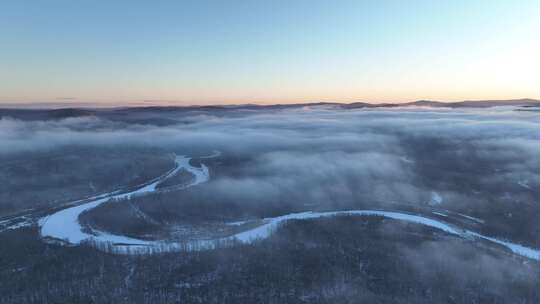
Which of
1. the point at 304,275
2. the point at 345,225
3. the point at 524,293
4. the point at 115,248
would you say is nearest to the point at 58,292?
the point at 115,248

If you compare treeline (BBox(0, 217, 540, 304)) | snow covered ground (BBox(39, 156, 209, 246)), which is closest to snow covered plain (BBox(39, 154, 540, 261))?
snow covered ground (BBox(39, 156, 209, 246))

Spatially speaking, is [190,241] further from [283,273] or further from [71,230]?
[71,230]

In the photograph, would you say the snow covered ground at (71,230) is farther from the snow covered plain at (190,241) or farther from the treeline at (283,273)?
the treeline at (283,273)

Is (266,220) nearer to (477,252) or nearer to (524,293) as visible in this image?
(477,252)

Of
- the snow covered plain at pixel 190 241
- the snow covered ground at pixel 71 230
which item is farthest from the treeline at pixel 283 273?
the snow covered ground at pixel 71 230

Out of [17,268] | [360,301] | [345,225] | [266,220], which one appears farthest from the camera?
[266,220]

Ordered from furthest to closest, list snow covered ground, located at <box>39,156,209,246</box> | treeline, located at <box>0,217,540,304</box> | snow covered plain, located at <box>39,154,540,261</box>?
snow covered ground, located at <box>39,156,209,246</box>
snow covered plain, located at <box>39,154,540,261</box>
treeline, located at <box>0,217,540,304</box>

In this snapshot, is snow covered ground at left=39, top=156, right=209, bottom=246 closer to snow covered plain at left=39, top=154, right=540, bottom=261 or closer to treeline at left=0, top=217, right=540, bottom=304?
snow covered plain at left=39, top=154, right=540, bottom=261

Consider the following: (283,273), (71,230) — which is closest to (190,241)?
(283,273)

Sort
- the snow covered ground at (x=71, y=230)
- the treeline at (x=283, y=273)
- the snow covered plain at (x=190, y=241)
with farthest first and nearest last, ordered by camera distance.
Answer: the snow covered ground at (x=71, y=230), the snow covered plain at (x=190, y=241), the treeline at (x=283, y=273)

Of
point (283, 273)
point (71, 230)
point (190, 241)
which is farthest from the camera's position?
point (71, 230)

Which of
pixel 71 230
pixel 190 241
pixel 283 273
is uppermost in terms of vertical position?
pixel 283 273
